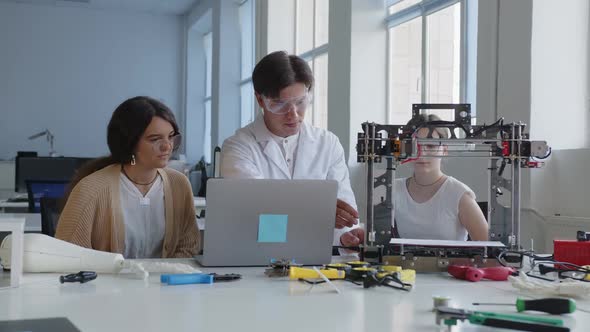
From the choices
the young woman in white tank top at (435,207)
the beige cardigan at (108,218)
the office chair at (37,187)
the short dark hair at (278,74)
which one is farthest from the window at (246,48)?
the short dark hair at (278,74)

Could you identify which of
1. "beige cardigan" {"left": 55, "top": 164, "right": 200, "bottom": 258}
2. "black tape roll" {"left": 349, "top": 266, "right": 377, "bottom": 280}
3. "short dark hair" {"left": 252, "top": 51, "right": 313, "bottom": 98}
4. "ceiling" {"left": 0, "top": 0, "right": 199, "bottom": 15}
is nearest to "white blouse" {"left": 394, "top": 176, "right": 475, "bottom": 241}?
"short dark hair" {"left": 252, "top": 51, "right": 313, "bottom": 98}

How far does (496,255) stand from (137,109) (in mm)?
1344

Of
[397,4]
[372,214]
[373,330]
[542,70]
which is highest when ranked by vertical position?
[397,4]

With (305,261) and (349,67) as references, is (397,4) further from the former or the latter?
(305,261)

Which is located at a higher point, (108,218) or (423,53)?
(423,53)

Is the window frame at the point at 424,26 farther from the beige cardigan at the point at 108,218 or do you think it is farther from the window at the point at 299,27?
the beige cardigan at the point at 108,218

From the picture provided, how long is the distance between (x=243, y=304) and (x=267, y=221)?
0.49 m

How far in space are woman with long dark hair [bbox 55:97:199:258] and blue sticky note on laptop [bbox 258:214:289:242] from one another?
0.62m

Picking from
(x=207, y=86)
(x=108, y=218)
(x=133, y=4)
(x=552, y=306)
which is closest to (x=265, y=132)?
(x=108, y=218)

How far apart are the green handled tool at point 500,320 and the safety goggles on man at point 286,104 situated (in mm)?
1229

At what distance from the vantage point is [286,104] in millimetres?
2289

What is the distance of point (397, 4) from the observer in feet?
17.4

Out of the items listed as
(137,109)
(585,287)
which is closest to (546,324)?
(585,287)

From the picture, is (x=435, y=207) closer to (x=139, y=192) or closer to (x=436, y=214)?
(x=436, y=214)
